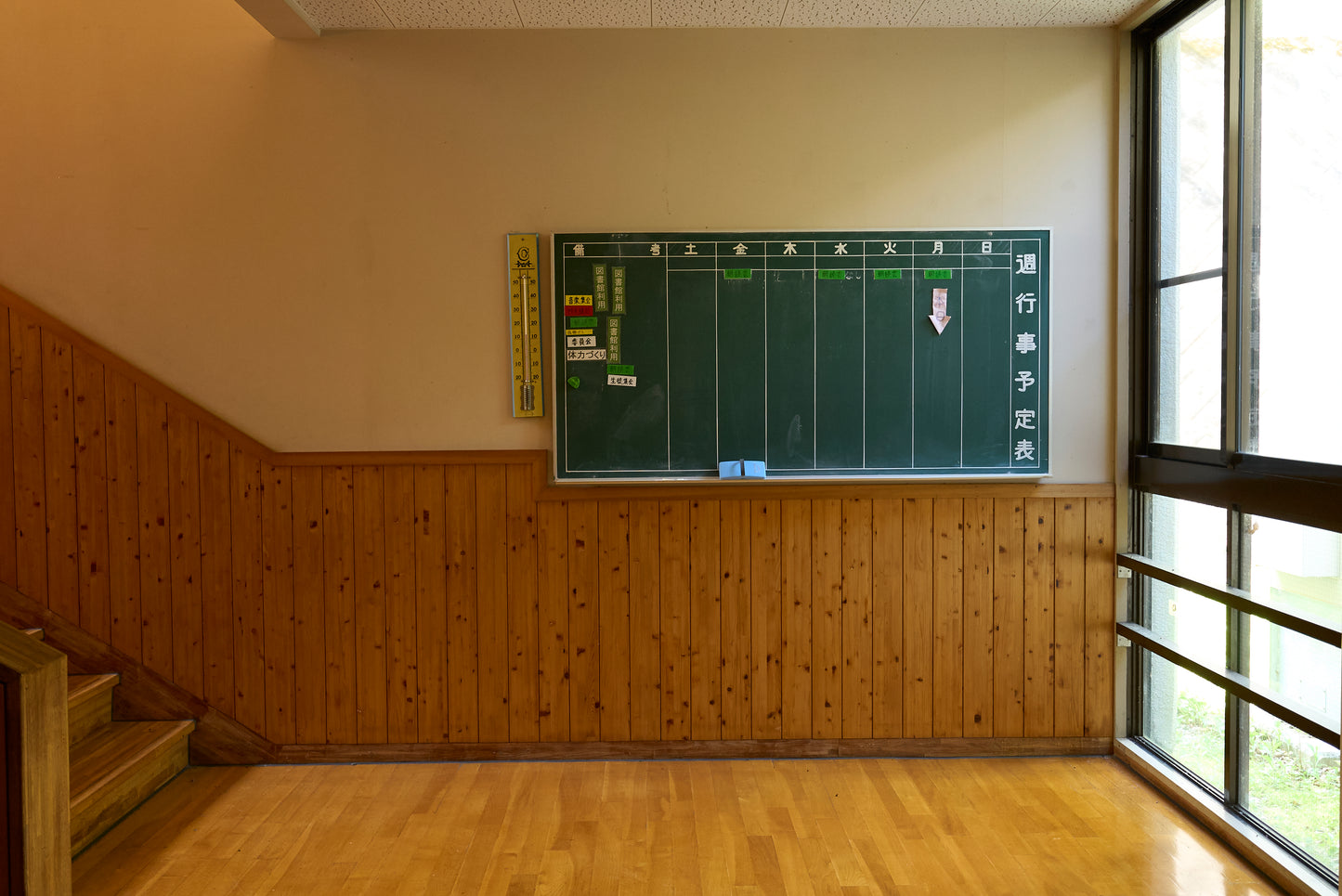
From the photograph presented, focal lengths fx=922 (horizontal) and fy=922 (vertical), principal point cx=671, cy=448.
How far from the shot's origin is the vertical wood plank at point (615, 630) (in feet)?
12.3

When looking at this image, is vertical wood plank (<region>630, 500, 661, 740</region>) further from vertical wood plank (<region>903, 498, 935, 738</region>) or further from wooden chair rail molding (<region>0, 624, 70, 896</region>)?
wooden chair rail molding (<region>0, 624, 70, 896</region>)

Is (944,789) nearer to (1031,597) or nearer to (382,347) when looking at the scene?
(1031,597)

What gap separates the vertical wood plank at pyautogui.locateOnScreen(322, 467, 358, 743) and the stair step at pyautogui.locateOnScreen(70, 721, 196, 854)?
57 cm

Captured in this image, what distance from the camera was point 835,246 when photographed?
3678mm

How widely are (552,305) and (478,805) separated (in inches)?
75.4

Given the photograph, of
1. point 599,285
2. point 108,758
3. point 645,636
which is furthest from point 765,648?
point 108,758

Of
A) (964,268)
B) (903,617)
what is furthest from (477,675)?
(964,268)

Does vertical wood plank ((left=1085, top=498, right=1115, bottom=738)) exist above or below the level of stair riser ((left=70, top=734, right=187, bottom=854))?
above

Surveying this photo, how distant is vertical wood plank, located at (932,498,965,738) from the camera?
3775 mm

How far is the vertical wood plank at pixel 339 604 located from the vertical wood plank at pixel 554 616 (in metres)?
0.77

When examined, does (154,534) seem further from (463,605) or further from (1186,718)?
(1186,718)

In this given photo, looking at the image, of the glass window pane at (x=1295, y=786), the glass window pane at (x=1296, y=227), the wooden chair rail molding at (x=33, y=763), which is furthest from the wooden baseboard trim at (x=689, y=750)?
the wooden chair rail molding at (x=33, y=763)

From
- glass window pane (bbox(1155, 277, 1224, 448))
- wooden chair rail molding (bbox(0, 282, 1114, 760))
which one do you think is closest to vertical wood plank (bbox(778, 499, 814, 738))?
wooden chair rail molding (bbox(0, 282, 1114, 760))

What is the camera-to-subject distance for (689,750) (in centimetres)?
377
